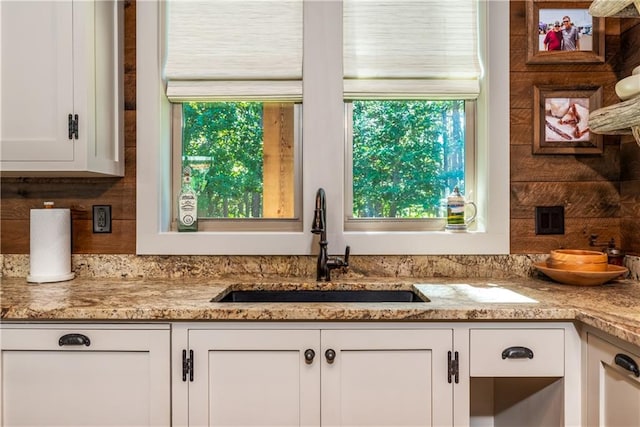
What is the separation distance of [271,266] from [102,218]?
0.77m

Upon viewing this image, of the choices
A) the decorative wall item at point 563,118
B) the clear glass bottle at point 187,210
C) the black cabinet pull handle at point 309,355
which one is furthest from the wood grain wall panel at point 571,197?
the clear glass bottle at point 187,210

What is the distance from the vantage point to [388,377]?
4.42ft

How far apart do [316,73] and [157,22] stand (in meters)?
0.72

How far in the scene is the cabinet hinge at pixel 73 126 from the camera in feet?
5.18

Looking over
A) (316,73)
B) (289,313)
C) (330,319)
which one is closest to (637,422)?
(330,319)

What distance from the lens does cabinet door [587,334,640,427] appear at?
1126mm

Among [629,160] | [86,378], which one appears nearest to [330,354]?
[86,378]

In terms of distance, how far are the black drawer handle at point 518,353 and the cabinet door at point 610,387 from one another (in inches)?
6.6

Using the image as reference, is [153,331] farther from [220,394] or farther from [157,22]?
[157,22]

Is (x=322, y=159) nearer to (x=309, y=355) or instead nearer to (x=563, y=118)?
(x=309, y=355)

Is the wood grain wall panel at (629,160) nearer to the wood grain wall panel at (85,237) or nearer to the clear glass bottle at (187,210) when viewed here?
the clear glass bottle at (187,210)

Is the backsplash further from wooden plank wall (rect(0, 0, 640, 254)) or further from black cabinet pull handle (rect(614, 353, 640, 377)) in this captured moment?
black cabinet pull handle (rect(614, 353, 640, 377))

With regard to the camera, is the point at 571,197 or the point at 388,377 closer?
the point at 388,377

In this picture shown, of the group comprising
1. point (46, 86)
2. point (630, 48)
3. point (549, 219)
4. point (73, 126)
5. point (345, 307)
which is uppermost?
point (630, 48)
